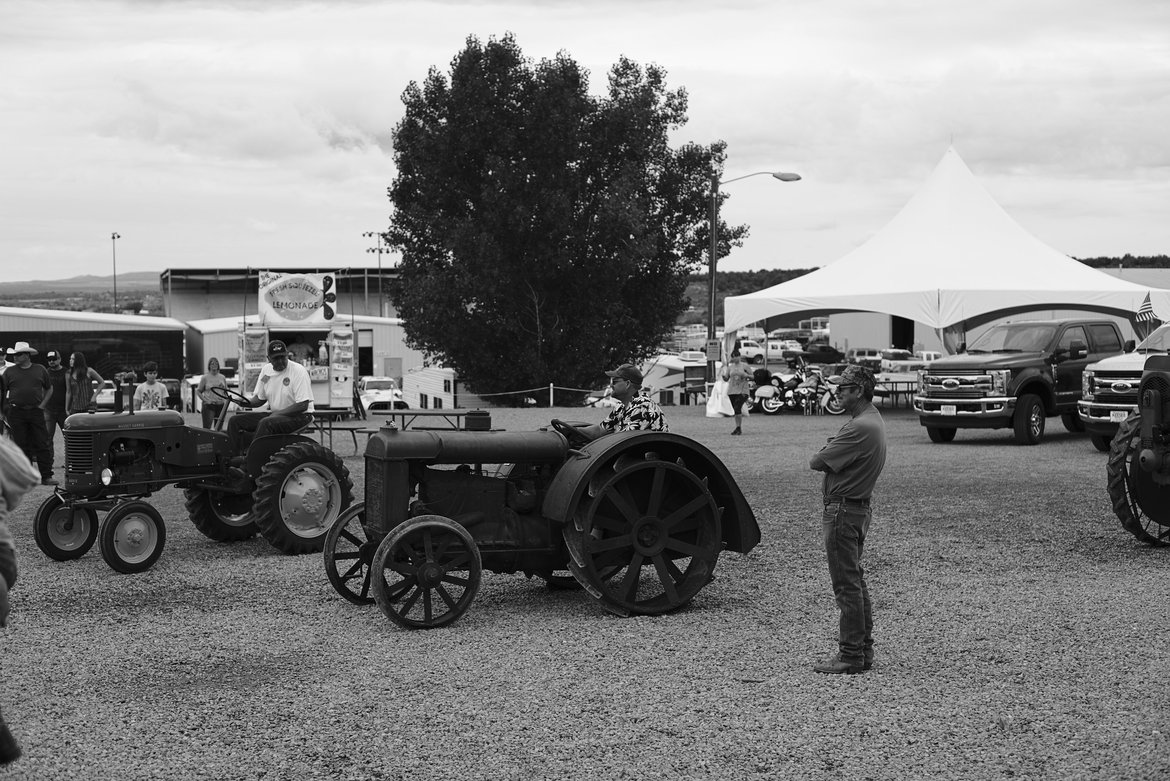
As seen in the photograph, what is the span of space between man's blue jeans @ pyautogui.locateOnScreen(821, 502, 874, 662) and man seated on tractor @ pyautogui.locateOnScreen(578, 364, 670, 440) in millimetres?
1986

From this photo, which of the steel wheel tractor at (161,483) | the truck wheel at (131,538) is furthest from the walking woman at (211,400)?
the truck wheel at (131,538)

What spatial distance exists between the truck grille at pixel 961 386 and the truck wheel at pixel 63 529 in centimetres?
1435

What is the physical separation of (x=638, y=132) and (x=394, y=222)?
310 inches

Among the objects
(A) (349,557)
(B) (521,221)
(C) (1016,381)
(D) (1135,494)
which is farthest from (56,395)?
(B) (521,221)

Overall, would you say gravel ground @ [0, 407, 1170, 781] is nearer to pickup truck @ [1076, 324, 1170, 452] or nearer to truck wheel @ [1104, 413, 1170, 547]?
truck wheel @ [1104, 413, 1170, 547]

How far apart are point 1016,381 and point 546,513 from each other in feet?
47.6

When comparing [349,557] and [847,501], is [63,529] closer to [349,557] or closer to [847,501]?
[349,557]

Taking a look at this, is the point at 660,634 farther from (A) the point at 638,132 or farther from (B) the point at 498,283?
(A) the point at 638,132

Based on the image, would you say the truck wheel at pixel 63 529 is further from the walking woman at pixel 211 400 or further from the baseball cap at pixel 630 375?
the baseball cap at pixel 630 375

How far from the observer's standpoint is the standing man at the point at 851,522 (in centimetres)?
643

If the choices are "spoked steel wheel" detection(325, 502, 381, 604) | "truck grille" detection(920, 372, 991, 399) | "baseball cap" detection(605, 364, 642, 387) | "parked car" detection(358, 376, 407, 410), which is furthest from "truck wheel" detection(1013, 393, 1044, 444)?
"parked car" detection(358, 376, 407, 410)

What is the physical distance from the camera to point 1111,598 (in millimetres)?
8266

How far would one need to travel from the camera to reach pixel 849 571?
6430 millimetres

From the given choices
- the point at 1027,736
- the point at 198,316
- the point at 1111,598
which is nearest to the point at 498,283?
the point at 1111,598
